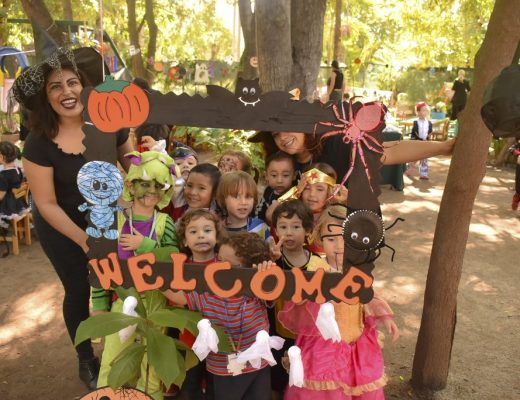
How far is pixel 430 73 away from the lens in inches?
851

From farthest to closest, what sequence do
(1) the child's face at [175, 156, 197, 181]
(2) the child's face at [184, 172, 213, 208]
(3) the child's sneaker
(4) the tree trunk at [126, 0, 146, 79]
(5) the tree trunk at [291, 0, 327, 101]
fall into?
1. (4) the tree trunk at [126, 0, 146, 79]
2. (3) the child's sneaker
3. (5) the tree trunk at [291, 0, 327, 101]
4. (1) the child's face at [175, 156, 197, 181]
5. (2) the child's face at [184, 172, 213, 208]

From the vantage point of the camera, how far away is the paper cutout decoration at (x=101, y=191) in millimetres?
1896

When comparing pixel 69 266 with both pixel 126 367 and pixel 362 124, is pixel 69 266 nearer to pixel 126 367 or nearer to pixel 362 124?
pixel 126 367

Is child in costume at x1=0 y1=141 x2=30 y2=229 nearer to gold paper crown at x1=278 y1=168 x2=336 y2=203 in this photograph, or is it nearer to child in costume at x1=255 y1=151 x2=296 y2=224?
child in costume at x1=255 y1=151 x2=296 y2=224

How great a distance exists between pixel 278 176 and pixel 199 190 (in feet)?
1.46

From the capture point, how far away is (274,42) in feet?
16.3

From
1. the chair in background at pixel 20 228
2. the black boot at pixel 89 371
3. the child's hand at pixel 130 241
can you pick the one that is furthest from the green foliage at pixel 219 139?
the child's hand at pixel 130 241

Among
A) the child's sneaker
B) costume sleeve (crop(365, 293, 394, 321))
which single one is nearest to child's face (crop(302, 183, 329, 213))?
costume sleeve (crop(365, 293, 394, 321))

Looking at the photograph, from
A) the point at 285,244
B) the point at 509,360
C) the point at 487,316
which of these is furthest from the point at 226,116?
the point at 487,316

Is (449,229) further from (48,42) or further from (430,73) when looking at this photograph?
(430,73)

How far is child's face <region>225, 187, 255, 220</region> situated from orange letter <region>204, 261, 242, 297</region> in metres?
0.71

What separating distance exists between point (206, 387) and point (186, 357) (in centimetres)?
47

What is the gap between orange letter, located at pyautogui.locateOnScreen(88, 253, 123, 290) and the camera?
1.92 m

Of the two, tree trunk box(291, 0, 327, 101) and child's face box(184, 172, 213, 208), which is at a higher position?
tree trunk box(291, 0, 327, 101)
